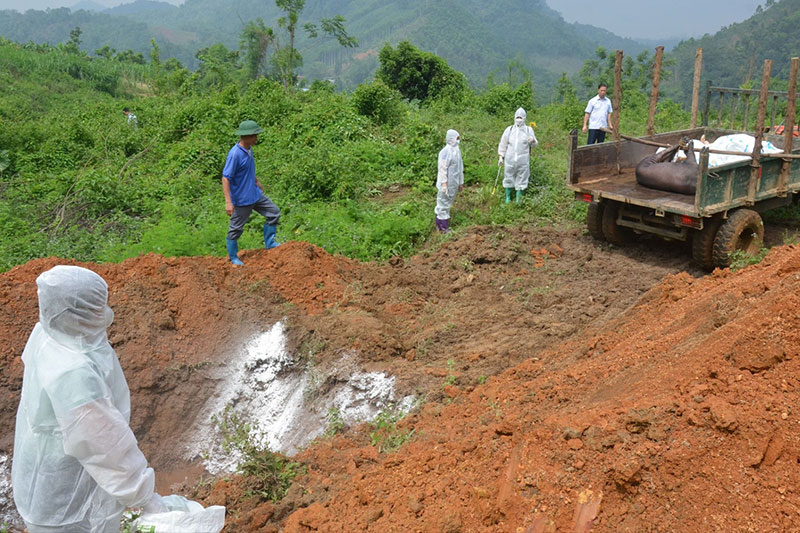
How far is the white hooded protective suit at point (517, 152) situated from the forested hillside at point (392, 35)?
66.9 metres

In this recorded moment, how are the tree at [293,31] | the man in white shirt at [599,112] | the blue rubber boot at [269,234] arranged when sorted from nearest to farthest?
the blue rubber boot at [269,234], the man in white shirt at [599,112], the tree at [293,31]

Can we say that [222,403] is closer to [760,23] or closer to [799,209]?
[799,209]

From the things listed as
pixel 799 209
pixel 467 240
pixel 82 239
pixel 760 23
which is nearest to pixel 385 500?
pixel 467 240

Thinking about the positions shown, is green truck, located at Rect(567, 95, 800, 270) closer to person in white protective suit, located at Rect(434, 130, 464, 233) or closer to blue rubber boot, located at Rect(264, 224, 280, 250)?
person in white protective suit, located at Rect(434, 130, 464, 233)

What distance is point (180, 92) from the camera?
23.9 m

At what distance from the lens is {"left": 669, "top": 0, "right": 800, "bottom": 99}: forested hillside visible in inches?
1777

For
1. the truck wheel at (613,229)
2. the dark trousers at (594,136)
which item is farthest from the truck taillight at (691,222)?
the dark trousers at (594,136)

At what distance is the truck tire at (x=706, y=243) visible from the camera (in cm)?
800

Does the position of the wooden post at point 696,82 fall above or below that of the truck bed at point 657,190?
above

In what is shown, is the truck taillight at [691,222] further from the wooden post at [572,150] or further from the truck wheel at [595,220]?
the wooden post at [572,150]

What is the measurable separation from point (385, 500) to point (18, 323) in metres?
4.34

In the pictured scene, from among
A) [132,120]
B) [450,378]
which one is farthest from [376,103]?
[450,378]

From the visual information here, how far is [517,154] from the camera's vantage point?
35.6 ft

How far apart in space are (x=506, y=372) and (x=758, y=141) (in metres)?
4.76
